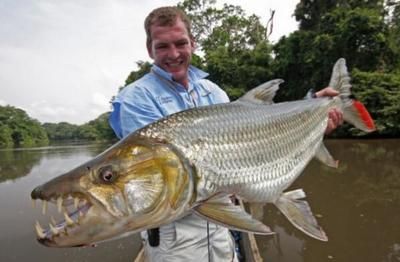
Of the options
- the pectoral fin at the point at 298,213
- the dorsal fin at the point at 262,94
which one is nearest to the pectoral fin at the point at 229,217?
the pectoral fin at the point at 298,213

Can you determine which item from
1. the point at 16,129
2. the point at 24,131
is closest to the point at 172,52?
the point at 16,129

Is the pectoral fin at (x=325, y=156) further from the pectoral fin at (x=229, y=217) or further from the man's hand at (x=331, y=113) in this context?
the pectoral fin at (x=229, y=217)

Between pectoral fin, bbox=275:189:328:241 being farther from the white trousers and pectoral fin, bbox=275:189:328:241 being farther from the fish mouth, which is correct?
the fish mouth

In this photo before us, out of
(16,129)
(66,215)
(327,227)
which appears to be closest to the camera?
(66,215)

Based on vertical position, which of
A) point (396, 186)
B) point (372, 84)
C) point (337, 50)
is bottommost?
point (396, 186)

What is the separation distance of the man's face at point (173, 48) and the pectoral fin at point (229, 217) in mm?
1166

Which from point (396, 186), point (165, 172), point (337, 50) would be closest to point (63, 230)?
point (165, 172)

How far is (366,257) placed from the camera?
272 inches

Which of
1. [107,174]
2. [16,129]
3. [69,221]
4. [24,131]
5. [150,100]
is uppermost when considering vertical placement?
[16,129]

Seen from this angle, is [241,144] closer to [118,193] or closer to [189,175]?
[189,175]

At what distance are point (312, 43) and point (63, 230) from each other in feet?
104

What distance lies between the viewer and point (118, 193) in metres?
1.71

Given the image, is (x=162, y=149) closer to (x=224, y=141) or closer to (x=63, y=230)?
(x=224, y=141)

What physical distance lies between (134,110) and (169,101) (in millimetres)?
266
